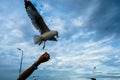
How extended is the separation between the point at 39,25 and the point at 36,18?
790 mm

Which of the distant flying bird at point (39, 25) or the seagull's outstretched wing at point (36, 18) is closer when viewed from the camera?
the distant flying bird at point (39, 25)

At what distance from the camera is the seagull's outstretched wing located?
10.6 m

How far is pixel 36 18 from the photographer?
448 inches

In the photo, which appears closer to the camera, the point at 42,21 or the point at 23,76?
the point at 23,76

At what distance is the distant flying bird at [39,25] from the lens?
10.2 metres

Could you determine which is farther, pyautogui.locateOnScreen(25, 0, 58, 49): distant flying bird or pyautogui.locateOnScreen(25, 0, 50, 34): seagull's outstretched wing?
pyautogui.locateOnScreen(25, 0, 50, 34): seagull's outstretched wing

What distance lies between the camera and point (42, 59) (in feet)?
11.0

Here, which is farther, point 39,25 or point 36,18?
point 39,25

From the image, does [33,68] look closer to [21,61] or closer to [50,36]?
[50,36]

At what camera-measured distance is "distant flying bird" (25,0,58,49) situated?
1018 cm

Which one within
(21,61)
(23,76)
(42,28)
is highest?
(21,61)

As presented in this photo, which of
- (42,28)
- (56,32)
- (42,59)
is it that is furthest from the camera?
(42,28)

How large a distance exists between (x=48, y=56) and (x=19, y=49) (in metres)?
29.4

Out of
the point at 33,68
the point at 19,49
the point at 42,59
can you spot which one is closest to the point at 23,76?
the point at 33,68
